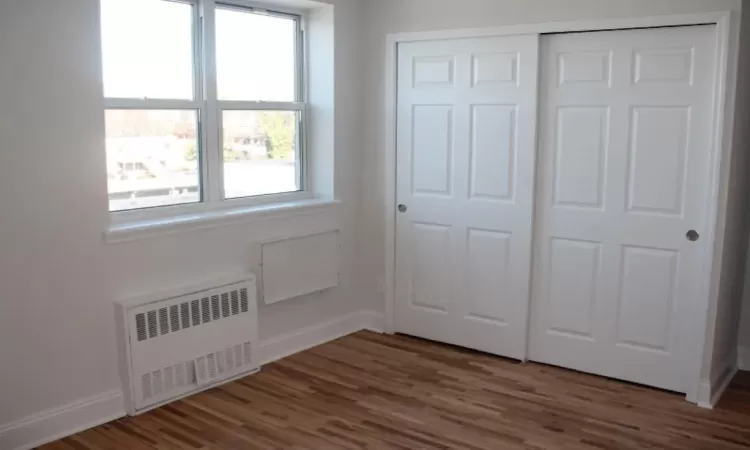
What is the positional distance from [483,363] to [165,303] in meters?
1.93

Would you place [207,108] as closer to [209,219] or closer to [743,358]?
[209,219]

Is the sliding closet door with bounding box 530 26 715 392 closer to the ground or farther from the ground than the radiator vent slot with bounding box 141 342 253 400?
farther from the ground

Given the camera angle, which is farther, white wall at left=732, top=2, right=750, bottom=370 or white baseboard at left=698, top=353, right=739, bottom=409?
white baseboard at left=698, top=353, right=739, bottom=409

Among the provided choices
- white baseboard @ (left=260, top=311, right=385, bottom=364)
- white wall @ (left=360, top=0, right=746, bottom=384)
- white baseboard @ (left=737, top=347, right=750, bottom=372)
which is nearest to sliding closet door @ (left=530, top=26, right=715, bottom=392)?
white wall @ (left=360, top=0, right=746, bottom=384)

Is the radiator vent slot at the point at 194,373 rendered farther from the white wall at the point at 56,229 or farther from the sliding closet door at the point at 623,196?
the sliding closet door at the point at 623,196

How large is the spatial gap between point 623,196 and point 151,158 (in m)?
2.59

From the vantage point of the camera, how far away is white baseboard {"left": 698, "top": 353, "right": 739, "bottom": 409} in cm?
376

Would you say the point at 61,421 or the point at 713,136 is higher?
the point at 713,136

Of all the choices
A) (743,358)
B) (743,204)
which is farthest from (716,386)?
(743,204)

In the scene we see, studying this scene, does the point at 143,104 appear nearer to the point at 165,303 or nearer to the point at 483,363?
the point at 165,303

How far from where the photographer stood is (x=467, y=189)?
4.49m

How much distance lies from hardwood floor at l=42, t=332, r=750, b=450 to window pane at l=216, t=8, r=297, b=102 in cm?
169

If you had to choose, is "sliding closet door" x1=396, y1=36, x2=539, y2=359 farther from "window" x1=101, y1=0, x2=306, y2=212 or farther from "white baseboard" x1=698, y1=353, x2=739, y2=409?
"white baseboard" x1=698, y1=353, x2=739, y2=409

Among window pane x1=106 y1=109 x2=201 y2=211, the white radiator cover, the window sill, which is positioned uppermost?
window pane x1=106 y1=109 x2=201 y2=211
